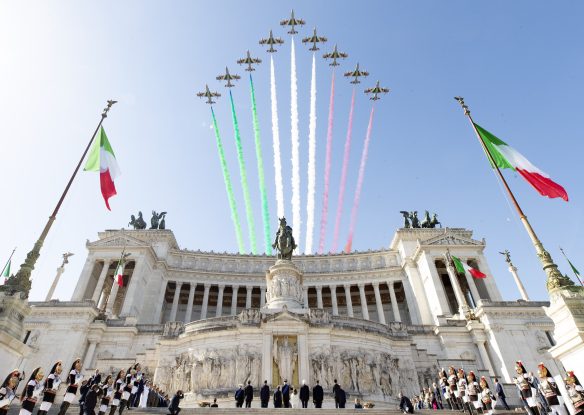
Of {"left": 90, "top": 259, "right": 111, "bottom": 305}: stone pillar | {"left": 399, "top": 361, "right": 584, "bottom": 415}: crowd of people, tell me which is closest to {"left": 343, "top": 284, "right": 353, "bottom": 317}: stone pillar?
{"left": 90, "top": 259, "right": 111, "bottom": 305}: stone pillar

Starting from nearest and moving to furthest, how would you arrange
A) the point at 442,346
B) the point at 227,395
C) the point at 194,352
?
the point at 227,395 → the point at 194,352 → the point at 442,346

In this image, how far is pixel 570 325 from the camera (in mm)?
13242

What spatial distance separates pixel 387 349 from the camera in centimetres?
3008

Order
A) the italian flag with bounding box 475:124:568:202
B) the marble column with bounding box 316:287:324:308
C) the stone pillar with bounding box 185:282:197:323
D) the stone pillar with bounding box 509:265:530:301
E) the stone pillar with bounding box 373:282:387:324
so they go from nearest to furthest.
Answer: the italian flag with bounding box 475:124:568:202
the stone pillar with bounding box 509:265:530:301
the stone pillar with bounding box 185:282:197:323
the stone pillar with bounding box 373:282:387:324
the marble column with bounding box 316:287:324:308

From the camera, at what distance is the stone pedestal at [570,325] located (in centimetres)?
1290

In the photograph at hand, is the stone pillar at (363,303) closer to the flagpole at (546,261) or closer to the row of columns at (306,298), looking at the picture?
the row of columns at (306,298)

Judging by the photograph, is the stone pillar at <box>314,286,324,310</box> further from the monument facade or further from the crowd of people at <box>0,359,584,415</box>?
the crowd of people at <box>0,359,584,415</box>

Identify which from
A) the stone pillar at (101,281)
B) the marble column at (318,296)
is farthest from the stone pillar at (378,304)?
the stone pillar at (101,281)

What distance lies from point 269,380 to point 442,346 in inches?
941

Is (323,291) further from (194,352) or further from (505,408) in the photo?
(505,408)

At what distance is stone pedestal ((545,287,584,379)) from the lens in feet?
42.3

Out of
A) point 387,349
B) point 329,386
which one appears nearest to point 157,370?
point 329,386

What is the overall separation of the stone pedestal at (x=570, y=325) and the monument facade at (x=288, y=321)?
15195 mm

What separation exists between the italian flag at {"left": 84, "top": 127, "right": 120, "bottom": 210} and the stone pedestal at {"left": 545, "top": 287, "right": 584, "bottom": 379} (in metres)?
20.7
